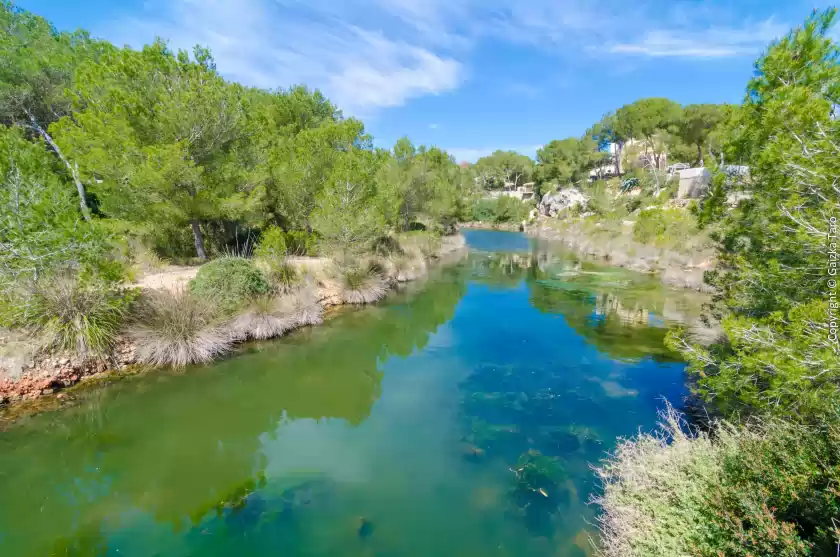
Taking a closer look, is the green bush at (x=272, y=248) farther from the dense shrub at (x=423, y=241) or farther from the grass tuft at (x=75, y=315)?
the dense shrub at (x=423, y=241)

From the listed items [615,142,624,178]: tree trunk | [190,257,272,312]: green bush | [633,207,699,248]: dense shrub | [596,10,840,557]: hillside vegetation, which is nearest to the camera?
[596,10,840,557]: hillside vegetation

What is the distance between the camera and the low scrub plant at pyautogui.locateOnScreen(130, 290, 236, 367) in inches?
451

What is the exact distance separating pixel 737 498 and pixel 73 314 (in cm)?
1459

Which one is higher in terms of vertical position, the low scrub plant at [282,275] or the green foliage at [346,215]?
the green foliage at [346,215]

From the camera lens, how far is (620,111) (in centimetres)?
6850

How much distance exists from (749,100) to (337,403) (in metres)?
11.7

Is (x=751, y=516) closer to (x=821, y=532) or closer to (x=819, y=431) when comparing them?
(x=821, y=532)

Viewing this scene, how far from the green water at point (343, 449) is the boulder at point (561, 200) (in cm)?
5933

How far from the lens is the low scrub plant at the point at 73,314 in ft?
31.7

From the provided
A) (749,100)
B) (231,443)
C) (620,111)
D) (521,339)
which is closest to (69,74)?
(231,443)

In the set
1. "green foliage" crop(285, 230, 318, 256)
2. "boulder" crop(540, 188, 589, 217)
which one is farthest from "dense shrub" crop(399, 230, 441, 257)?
"boulder" crop(540, 188, 589, 217)

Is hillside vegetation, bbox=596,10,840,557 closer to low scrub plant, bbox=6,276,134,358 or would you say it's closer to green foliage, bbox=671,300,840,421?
green foliage, bbox=671,300,840,421

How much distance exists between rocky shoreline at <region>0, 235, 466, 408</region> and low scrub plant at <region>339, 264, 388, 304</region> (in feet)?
31.7

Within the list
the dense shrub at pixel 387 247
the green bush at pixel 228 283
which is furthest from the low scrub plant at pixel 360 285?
the green bush at pixel 228 283
